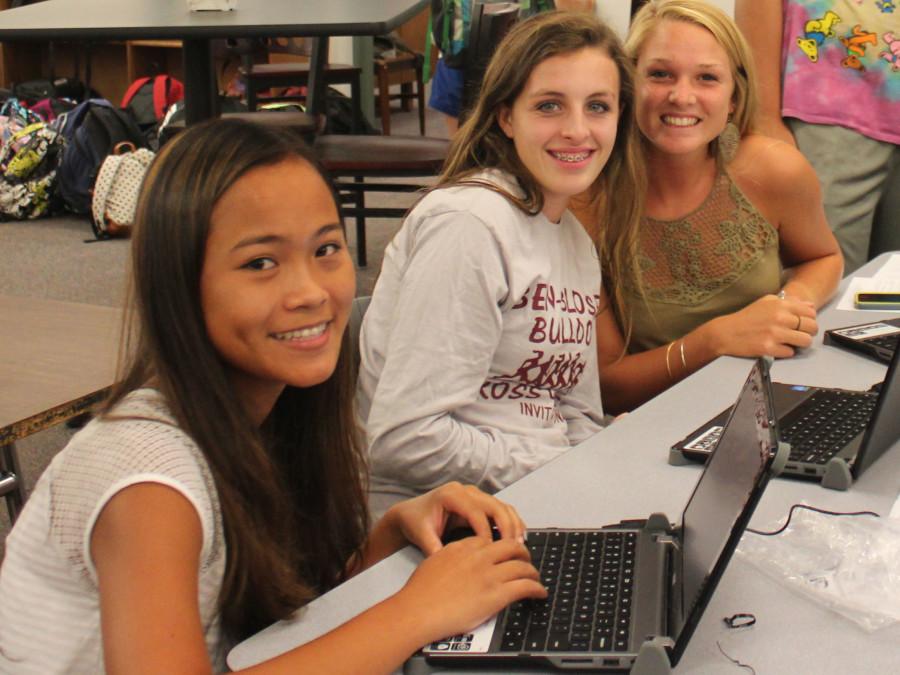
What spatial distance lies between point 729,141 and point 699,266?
0.77 feet

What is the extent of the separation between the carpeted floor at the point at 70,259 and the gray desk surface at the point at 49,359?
1357 mm

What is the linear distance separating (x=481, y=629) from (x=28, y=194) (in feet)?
14.5

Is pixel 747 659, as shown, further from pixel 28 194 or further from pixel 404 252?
pixel 28 194

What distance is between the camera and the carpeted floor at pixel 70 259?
3867 millimetres

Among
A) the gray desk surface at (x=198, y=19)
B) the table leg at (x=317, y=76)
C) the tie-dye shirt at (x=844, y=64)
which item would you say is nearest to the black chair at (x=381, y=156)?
the table leg at (x=317, y=76)

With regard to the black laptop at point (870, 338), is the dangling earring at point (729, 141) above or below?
above

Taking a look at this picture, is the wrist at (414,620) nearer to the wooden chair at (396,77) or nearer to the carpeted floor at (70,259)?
the carpeted floor at (70,259)

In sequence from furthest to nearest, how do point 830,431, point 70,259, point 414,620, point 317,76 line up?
point 70,259
point 317,76
point 830,431
point 414,620

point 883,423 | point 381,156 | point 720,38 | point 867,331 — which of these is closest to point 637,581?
point 883,423

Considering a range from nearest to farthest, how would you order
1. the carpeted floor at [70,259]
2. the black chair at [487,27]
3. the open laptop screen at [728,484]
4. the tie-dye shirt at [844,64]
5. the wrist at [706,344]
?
the open laptop screen at [728,484]
the wrist at [706,344]
the tie-dye shirt at [844,64]
the black chair at [487,27]
the carpeted floor at [70,259]

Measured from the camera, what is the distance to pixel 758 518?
112 centimetres

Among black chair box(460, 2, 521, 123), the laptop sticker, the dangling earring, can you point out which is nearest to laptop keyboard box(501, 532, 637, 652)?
the laptop sticker

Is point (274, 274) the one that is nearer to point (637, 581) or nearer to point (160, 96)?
point (637, 581)

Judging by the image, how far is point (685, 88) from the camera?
1.80 metres
